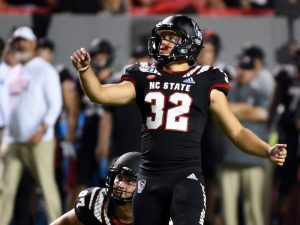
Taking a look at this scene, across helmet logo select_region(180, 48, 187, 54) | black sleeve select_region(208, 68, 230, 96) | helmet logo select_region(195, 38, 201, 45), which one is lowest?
black sleeve select_region(208, 68, 230, 96)

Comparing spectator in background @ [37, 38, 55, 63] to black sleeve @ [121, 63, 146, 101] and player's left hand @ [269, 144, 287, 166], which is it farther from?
player's left hand @ [269, 144, 287, 166]

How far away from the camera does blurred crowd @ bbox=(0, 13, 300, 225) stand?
957cm

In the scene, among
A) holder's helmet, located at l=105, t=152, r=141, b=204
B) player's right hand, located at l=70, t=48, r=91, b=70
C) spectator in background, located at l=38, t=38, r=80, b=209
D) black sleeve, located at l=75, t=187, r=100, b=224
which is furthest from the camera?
spectator in background, located at l=38, t=38, r=80, b=209

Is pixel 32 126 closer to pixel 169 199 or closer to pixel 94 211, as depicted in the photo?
pixel 94 211

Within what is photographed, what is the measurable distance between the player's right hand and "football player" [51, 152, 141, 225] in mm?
956

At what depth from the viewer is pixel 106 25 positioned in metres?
10.3

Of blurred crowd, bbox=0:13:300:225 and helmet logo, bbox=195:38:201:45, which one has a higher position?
helmet logo, bbox=195:38:201:45

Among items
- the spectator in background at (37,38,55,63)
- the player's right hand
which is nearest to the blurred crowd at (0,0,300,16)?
the spectator in background at (37,38,55,63)

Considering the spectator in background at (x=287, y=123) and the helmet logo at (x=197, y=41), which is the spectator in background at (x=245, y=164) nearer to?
the spectator in background at (x=287, y=123)

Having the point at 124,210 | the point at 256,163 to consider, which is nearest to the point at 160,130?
the point at 124,210

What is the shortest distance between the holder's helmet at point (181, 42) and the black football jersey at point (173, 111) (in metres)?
0.09

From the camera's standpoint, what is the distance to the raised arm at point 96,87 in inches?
220

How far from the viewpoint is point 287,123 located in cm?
945

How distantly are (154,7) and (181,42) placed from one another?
4.47 m
